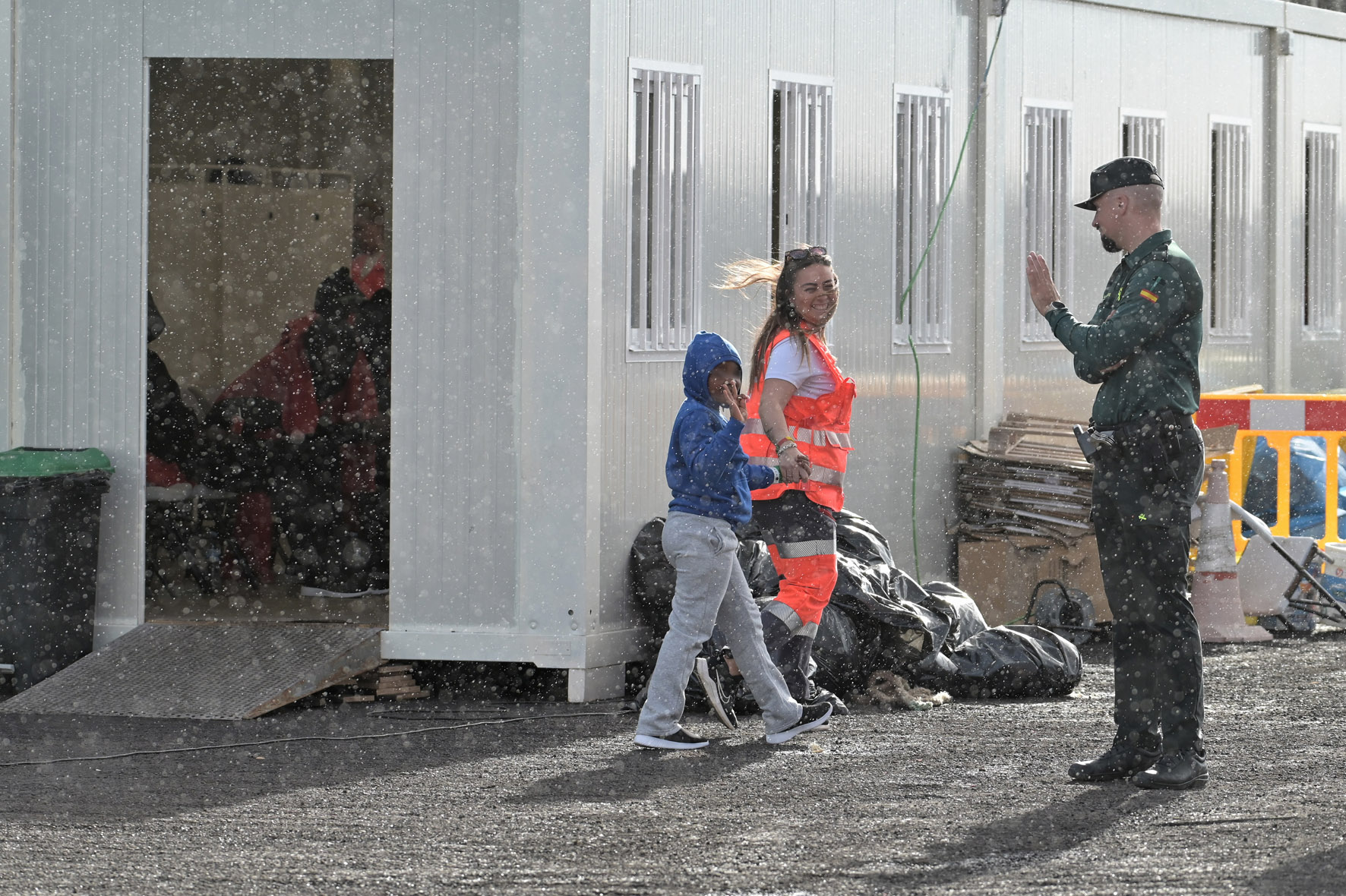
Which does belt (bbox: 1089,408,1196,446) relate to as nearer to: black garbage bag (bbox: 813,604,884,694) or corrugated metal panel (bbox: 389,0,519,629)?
black garbage bag (bbox: 813,604,884,694)

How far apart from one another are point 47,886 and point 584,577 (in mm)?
3950

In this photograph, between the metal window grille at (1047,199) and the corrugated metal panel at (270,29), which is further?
the metal window grille at (1047,199)

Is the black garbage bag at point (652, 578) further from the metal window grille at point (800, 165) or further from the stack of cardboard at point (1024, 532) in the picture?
the stack of cardboard at point (1024, 532)

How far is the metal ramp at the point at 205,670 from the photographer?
914 centimetres

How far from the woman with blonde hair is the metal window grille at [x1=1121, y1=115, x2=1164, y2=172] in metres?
6.20

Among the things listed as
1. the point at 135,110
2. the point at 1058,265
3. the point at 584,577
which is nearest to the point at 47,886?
the point at 584,577

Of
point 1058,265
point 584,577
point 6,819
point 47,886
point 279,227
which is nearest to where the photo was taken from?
point 47,886

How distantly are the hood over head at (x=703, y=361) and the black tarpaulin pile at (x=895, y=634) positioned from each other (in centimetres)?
162

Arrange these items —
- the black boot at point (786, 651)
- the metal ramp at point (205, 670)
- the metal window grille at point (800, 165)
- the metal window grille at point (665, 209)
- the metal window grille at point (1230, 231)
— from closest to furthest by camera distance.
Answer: the black boot at point (786, 651) < the metal ramp at point (205, 670) < the metal window grille at point (665, 209) < the metal window grille at point (800, 165) < the metal window grille at point (1230, 231)

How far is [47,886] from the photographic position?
5.79m

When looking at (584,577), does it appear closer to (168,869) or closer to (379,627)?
(379,627)

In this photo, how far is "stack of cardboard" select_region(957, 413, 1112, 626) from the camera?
11805mm

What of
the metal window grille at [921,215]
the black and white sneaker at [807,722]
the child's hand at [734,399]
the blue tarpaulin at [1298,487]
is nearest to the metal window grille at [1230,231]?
the blue tarpaulin at [1298,487]

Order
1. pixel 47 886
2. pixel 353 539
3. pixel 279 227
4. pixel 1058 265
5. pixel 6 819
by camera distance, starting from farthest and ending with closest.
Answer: pixel 279 227, pixel 1058 265, pixel 353 539, pixel 6 819, pixel 47 886
